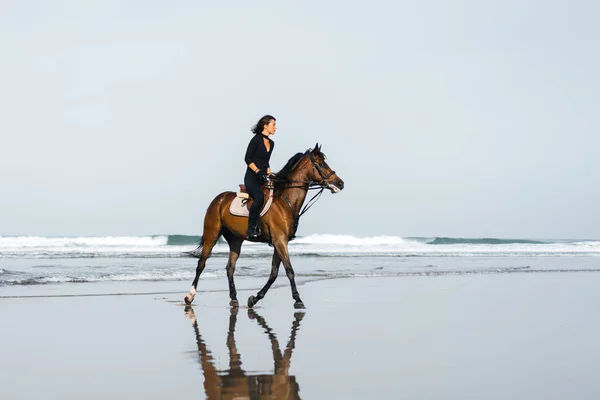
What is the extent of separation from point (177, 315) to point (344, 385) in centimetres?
481

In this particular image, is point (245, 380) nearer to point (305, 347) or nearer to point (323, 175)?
point (305, 347)

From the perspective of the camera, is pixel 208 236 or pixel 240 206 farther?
pixel 208 236

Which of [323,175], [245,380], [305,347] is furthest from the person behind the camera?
[323,175]

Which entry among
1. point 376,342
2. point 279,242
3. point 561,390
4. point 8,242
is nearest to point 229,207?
point 279,242

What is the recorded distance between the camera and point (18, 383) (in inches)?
194

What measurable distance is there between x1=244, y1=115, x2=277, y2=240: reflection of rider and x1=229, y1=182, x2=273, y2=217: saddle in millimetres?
90

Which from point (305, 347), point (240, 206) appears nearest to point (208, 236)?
point (240, 206)

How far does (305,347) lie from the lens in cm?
646

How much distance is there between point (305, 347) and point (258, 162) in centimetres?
443

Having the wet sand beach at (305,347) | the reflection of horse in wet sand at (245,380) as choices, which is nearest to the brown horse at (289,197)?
the wet sand beach at (305,347)

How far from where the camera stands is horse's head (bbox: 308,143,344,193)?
33.7 feet

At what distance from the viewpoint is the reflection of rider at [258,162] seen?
1035 centimetres

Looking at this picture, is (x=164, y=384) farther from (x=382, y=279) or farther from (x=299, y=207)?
(x=382, y=279)

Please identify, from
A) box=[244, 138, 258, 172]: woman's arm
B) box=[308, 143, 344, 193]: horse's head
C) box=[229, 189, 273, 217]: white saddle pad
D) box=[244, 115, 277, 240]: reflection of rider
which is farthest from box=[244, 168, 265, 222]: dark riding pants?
box=[308, 143, 344, 193]: horse's head
